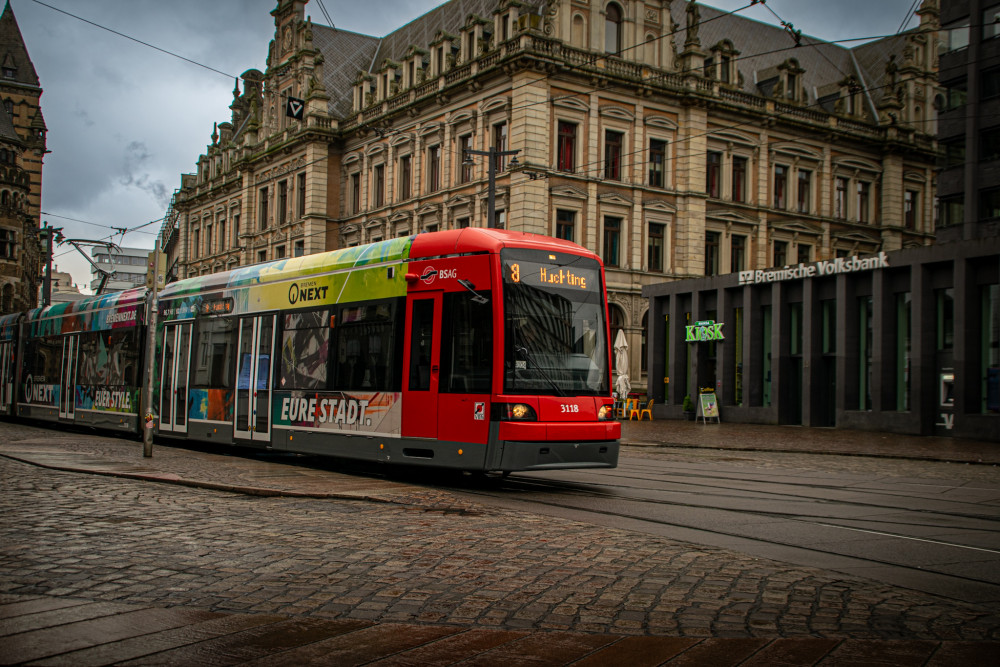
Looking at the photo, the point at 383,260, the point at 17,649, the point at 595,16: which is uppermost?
the point at 595,16

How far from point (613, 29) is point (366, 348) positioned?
3255 centimetres

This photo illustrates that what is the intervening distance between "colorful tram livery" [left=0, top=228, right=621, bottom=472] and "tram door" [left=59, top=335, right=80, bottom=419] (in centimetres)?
712

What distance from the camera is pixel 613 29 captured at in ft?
139

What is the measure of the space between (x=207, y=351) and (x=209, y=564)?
11.7 metres

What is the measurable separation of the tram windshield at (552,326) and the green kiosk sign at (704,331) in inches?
845

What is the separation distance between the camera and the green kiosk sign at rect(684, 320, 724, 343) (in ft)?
109

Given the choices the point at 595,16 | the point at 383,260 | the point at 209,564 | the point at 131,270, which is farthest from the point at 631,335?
the point at 131,270

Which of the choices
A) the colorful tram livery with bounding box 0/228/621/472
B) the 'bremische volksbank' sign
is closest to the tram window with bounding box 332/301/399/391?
the colorful tram livery with bounding box 0/228/621/472

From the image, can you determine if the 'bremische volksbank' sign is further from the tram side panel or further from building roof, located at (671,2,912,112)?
building roof, located at (671,2,912,112)

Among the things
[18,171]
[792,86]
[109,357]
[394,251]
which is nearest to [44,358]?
[109,357]

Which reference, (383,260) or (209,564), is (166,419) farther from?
(209,564)

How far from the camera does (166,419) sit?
18938mm

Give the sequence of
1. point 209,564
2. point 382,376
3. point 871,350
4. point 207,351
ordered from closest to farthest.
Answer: point 209,564, point 382,376, point 207,351, point 871,350

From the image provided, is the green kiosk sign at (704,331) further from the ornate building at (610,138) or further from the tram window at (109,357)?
the tram window at (109,357)
